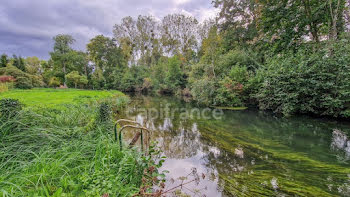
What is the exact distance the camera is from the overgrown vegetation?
1.48m

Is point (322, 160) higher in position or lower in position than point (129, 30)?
lower

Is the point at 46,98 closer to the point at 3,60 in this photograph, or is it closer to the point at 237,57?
the point at 237,57

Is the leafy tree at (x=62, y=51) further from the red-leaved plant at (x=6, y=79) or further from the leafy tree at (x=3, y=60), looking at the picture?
the red-leaved plant at (x=6, y=79)

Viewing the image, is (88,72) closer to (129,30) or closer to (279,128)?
(129,30)

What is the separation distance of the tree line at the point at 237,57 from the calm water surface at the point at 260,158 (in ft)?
8.13

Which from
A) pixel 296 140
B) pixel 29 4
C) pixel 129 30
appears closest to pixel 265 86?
pixel 296 140

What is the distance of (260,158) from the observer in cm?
344

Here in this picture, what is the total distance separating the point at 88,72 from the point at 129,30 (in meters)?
12.1

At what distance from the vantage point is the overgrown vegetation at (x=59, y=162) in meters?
1.48

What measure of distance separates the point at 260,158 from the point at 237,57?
1056cm

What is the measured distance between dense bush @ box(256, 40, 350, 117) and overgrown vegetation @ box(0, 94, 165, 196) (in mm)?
8298

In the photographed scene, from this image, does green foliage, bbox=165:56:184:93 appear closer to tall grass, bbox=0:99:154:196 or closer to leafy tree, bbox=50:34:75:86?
tall grass, bbox=0:99:154:196

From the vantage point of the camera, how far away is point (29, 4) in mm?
4914

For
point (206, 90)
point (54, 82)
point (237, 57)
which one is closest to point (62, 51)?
point (54, 82)
